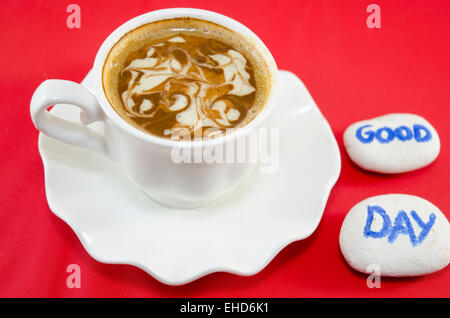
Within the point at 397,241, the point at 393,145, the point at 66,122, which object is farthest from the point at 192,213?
the point at 393,145

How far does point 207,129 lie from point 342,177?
0.54m

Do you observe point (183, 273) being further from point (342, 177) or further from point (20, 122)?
point (20, 122)

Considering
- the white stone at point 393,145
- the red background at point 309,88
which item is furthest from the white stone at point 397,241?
the white stone at point 393,145

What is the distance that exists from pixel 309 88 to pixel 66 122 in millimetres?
907

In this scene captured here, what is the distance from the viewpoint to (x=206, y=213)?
1378 millimetres

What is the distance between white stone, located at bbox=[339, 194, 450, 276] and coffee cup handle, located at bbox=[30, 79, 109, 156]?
69 cm

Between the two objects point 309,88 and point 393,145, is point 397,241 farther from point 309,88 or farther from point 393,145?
point 309,88

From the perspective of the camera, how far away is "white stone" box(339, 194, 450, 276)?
4.35ft

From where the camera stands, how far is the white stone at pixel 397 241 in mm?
1325

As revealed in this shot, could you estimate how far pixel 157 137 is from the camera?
3.84ft

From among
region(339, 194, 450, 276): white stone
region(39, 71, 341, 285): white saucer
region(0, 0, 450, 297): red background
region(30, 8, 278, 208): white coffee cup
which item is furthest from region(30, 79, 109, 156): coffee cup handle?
region(339, 194, 450, 276): white stone

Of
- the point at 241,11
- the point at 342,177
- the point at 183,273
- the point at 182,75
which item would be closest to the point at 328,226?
the point at 342,177

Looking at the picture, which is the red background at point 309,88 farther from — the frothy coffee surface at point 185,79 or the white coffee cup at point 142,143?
the frothy coffee surface at point 185,79

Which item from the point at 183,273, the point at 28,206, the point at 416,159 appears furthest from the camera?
Result: the point at 416,159
